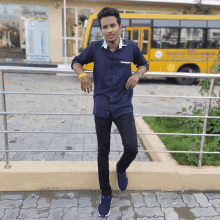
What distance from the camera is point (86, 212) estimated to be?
240 cm

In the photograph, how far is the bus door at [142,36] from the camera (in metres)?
11.3

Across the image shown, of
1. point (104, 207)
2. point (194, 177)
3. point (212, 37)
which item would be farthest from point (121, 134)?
point (212, 37)

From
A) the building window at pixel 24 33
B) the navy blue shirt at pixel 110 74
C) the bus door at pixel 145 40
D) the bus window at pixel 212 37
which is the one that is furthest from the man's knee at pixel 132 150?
the building window at pixel 24 33

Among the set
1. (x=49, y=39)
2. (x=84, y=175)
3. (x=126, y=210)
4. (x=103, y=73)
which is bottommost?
(x=126, y=210)

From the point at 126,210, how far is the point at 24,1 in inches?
649

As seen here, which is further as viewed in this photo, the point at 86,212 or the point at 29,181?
the point at 29,181

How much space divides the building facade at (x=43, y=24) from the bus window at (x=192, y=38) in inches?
222

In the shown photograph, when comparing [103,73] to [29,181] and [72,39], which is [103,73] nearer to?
[29,181]

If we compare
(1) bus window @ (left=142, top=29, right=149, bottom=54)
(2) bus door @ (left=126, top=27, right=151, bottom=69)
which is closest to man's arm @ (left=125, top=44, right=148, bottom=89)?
(2) bus door @ (left=126, top=27, right=151, bottom=69)

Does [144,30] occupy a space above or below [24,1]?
below

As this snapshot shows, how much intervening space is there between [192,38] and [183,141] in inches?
365

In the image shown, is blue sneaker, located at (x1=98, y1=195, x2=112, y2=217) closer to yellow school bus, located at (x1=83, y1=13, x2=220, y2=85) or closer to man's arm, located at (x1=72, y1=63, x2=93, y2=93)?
man's arm, located at (x1=72, y1=63, x2=93, y2=93)

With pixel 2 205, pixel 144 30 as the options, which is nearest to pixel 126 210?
pixel 2 205

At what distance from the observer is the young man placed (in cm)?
213
